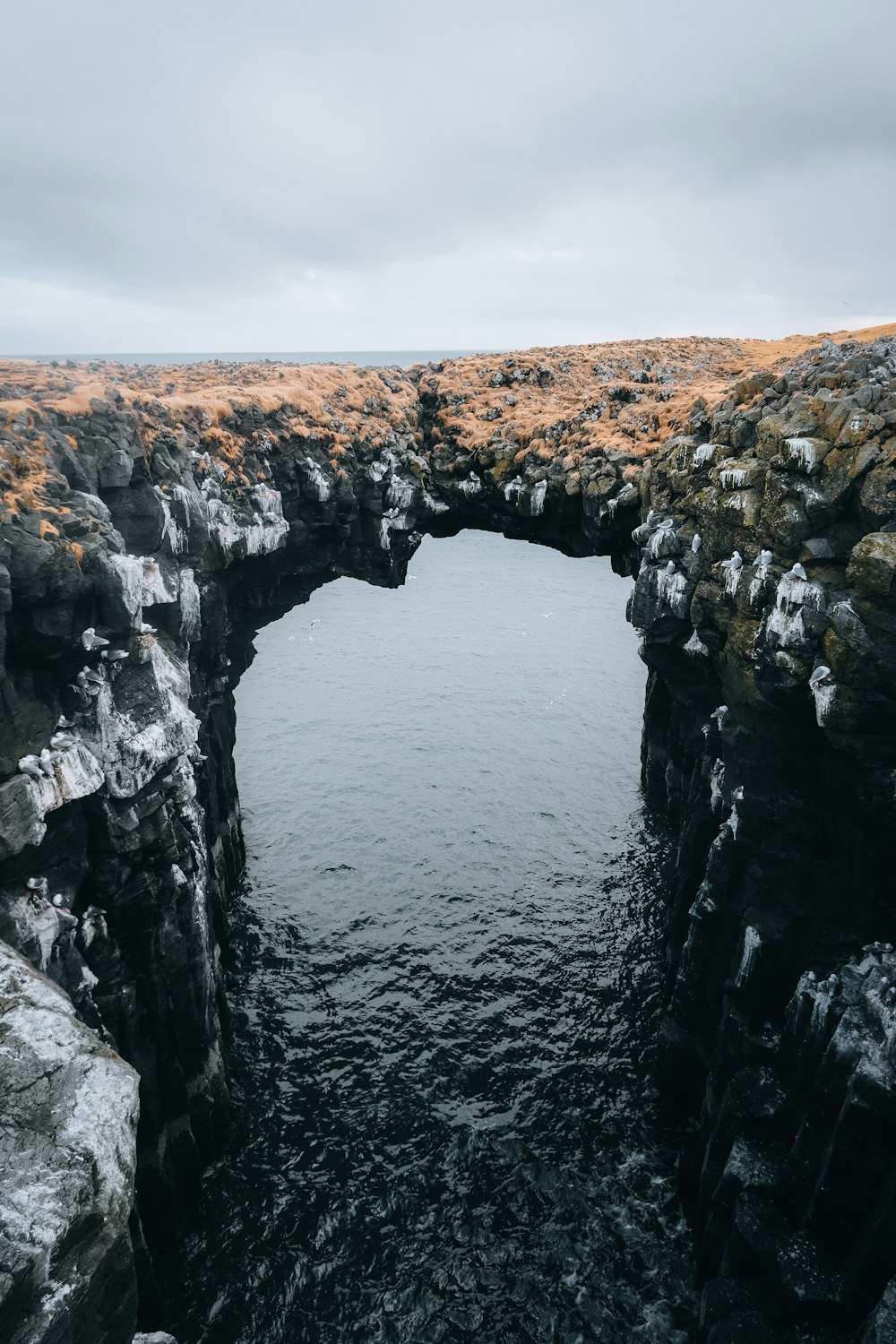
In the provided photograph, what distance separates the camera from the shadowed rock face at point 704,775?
2355 cm

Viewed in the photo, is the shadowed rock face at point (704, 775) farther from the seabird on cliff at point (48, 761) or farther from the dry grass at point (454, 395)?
the dry grass at point (454, 395)

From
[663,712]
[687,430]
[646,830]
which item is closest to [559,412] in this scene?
[687,430]

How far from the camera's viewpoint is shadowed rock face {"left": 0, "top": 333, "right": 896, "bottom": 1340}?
77.3 feet

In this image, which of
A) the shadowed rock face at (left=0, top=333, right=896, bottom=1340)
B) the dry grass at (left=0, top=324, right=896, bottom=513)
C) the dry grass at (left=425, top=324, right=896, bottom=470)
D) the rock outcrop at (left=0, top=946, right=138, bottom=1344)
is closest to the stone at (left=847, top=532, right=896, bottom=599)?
the shadowed rock face at (left=0, top=333, right=896, bottom=1340)

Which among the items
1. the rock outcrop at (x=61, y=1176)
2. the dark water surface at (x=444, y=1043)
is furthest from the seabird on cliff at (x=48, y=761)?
the dark water surface at (x=444, y=1043)

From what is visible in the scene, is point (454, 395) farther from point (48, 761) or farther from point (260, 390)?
point (48, 761)

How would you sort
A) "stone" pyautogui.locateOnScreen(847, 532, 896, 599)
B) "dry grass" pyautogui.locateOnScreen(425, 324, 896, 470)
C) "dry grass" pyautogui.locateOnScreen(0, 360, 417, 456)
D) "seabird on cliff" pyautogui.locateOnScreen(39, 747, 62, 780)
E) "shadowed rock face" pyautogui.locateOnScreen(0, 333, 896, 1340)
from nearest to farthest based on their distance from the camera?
"stone" pyautogui.locateOnScreen(847, 532, 896, 599) → "shadowed rock face" pyautogui.locateOnScreen(0, 333, 896, 1340) → "seabird on cliff" pyautogui.locateOnScreen(39, 747, 62, 780) → "dry grass" pyautogui.locateOnScreen(0, 360, 417, 456) → "dry grass" pyautogui.locateOnScreen(425, 324, 896, 470)

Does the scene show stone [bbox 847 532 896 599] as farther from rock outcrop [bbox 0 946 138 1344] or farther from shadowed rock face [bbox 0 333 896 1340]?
rock outcrop [bbox 0 946 138 1344]

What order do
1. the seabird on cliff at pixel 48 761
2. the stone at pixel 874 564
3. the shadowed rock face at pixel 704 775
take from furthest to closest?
the seabird on cliff at pixel 48 761 → the shadowed rock face at pixel 704 775 → the stone at pixel 874 564

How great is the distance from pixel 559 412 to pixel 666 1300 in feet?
148

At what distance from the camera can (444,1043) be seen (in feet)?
125

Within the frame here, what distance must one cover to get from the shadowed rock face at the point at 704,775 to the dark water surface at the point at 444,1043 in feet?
9.16

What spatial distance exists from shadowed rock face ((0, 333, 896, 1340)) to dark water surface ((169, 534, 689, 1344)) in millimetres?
2793

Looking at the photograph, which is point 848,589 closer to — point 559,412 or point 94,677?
point 94,677
